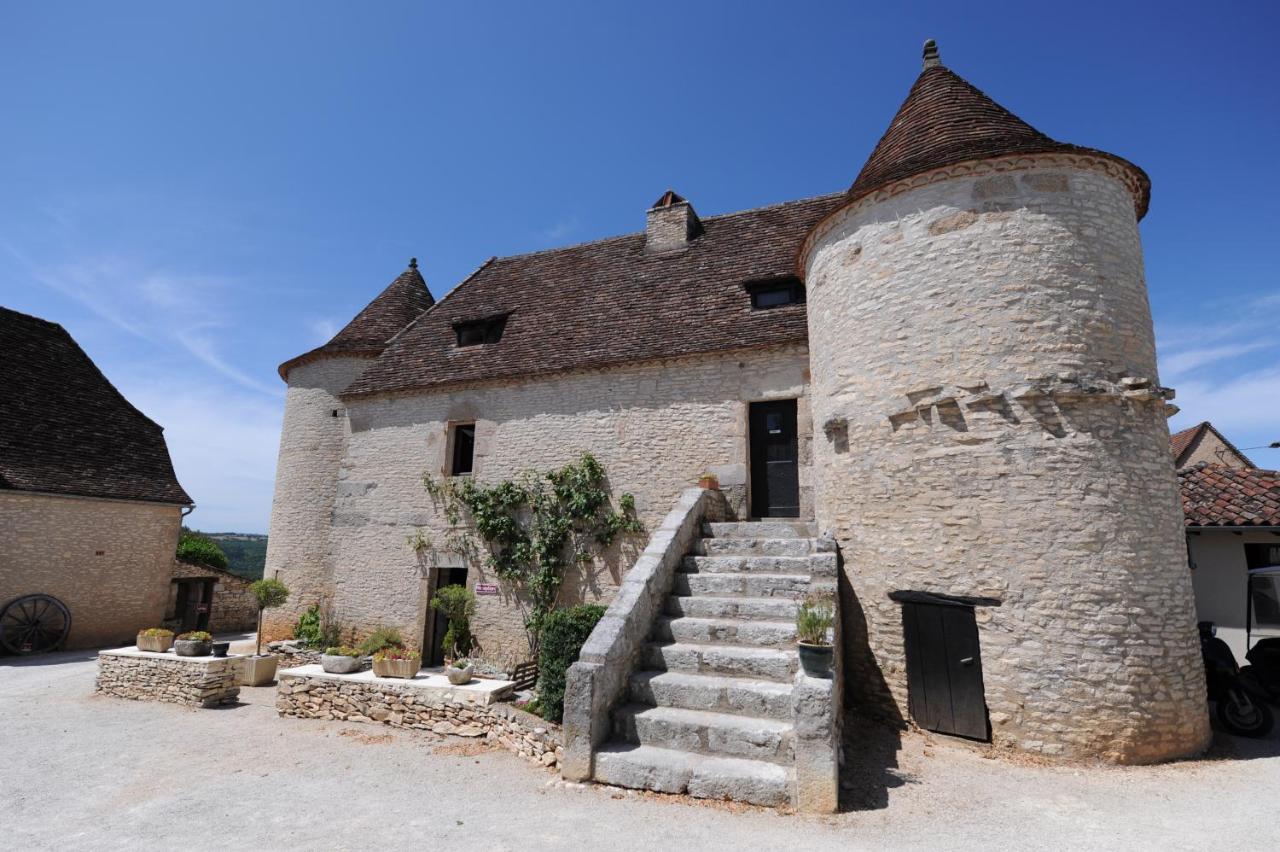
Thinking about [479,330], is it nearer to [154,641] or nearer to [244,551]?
[154,641]

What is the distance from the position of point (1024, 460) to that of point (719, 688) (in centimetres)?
391

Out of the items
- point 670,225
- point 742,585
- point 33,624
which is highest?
point 670,225

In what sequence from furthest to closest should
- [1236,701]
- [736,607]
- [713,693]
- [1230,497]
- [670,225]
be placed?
[670,225] < [1230,497] < [1236,701] < [736,607] < [713,693]

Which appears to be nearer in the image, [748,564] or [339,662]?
[748,564]

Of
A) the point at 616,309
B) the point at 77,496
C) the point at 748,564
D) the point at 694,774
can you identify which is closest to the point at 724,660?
the point at 694,774

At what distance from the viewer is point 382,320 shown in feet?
47.0

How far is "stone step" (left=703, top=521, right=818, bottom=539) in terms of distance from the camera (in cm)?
792

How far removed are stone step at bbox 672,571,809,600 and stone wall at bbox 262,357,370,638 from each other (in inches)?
341

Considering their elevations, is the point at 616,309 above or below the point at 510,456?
above

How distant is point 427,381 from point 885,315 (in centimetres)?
869

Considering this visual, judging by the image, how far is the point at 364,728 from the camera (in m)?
7.55

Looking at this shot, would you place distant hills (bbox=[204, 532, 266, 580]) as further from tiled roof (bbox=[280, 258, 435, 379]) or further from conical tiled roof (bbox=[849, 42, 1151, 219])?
conical tiled roof (bbox=[849, 42, 1151, 219])

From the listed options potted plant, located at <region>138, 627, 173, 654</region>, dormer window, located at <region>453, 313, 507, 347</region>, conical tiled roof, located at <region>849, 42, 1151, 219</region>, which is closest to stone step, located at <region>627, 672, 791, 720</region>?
conical tiled roof, located at <region>849, 42, 1151, 219</region>

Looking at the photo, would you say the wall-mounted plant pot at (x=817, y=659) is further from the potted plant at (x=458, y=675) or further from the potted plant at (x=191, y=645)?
the potted plant at (x=191, y=645)
